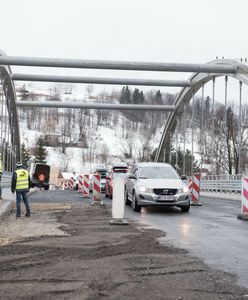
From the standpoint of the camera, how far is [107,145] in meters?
124

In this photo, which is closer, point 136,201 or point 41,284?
point 41,284

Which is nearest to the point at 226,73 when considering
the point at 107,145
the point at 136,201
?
the point at 136,201

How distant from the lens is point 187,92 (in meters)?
40.8

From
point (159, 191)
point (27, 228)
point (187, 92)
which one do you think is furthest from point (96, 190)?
point (187, 92)

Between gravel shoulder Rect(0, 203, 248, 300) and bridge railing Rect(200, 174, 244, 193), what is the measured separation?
18.1 m

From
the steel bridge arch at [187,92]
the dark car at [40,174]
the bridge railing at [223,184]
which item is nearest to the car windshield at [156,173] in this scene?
the bridge railing at [223,184]

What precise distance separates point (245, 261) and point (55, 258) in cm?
250

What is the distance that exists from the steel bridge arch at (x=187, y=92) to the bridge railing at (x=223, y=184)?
17.3ft

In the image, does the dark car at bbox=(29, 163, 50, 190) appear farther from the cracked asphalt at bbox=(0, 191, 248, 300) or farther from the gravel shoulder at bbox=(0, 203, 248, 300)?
the cracked asphalt at bbox=(0, 191, 248, 300)

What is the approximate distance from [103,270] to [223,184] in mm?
24831

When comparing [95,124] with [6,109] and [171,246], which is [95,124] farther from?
[171,246]

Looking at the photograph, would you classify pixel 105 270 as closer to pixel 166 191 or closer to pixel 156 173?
pixel 166 191

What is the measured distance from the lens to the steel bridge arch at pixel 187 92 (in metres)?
27.8

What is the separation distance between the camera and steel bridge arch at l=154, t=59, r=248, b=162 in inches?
1094
